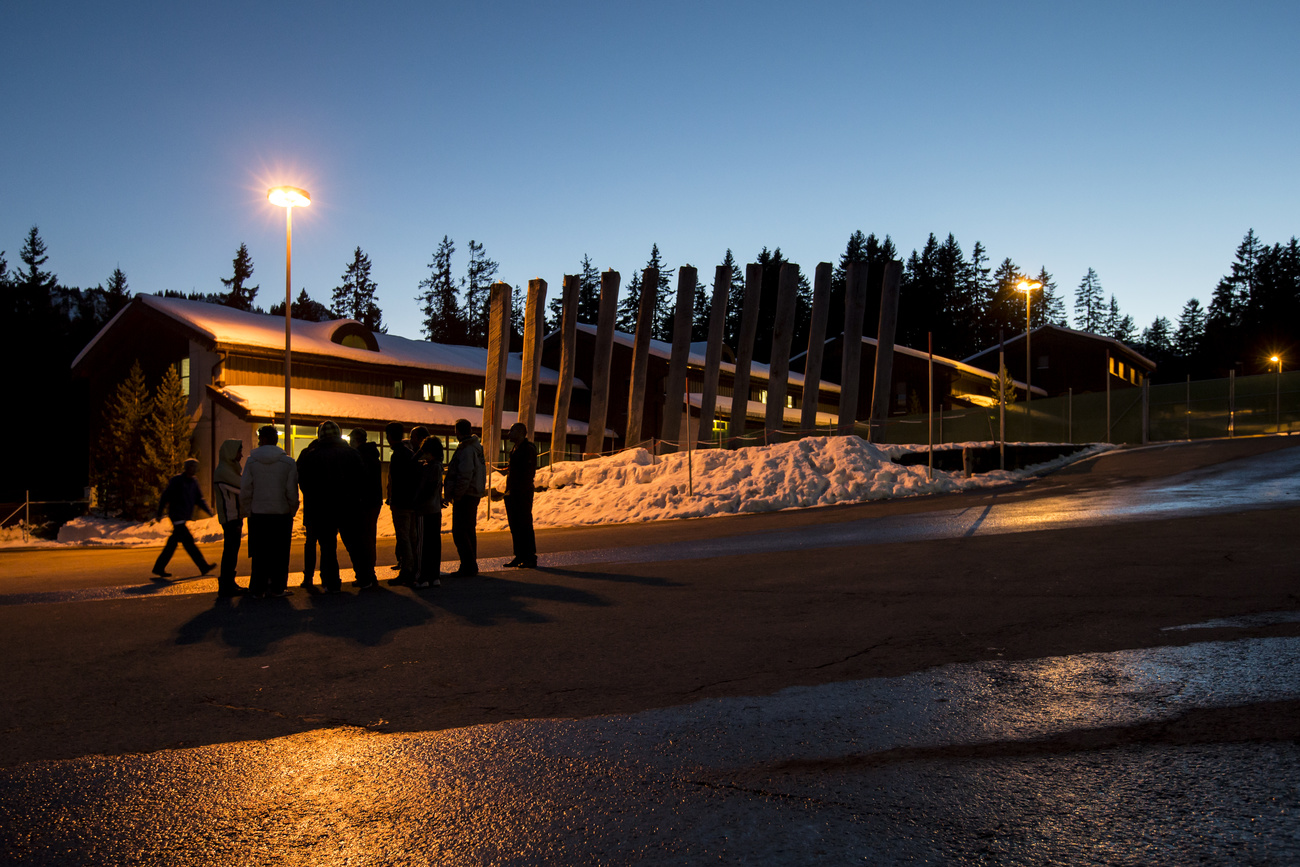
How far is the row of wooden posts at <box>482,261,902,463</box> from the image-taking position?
906 inches

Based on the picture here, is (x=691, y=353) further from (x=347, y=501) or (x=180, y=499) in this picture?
(x=347, y=501)

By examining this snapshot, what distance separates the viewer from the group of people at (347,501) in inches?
366

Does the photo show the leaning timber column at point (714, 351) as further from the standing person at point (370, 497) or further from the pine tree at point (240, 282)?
the pine tree at point (240, 282)

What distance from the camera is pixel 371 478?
994 cm

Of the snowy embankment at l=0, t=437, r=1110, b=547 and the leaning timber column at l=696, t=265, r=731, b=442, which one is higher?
the leaning timber column at l=696, t=265, r=731, b=442

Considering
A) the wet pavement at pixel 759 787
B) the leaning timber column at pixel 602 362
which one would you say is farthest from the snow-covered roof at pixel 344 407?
the wet pavement at pixel 759 787

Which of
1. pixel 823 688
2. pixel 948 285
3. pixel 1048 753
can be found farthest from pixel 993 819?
pixel 948 285

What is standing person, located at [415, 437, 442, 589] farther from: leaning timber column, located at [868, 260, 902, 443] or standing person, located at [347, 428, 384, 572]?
leaning timber column, located at [868, 260, 902, 443]

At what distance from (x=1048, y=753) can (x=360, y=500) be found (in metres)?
7.72

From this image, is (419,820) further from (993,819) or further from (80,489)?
(80,489)

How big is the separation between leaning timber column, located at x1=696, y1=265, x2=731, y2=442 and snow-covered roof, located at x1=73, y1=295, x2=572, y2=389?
26.3ft

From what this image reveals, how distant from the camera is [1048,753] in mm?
3949

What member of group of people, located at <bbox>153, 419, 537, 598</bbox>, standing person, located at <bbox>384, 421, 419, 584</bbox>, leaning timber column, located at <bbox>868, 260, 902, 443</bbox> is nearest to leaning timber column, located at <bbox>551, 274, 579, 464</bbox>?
leaning timber column, located at <bbox>868, 260, 902, 443</bbox>

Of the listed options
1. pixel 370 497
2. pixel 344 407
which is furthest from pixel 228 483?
pixel 344 407
